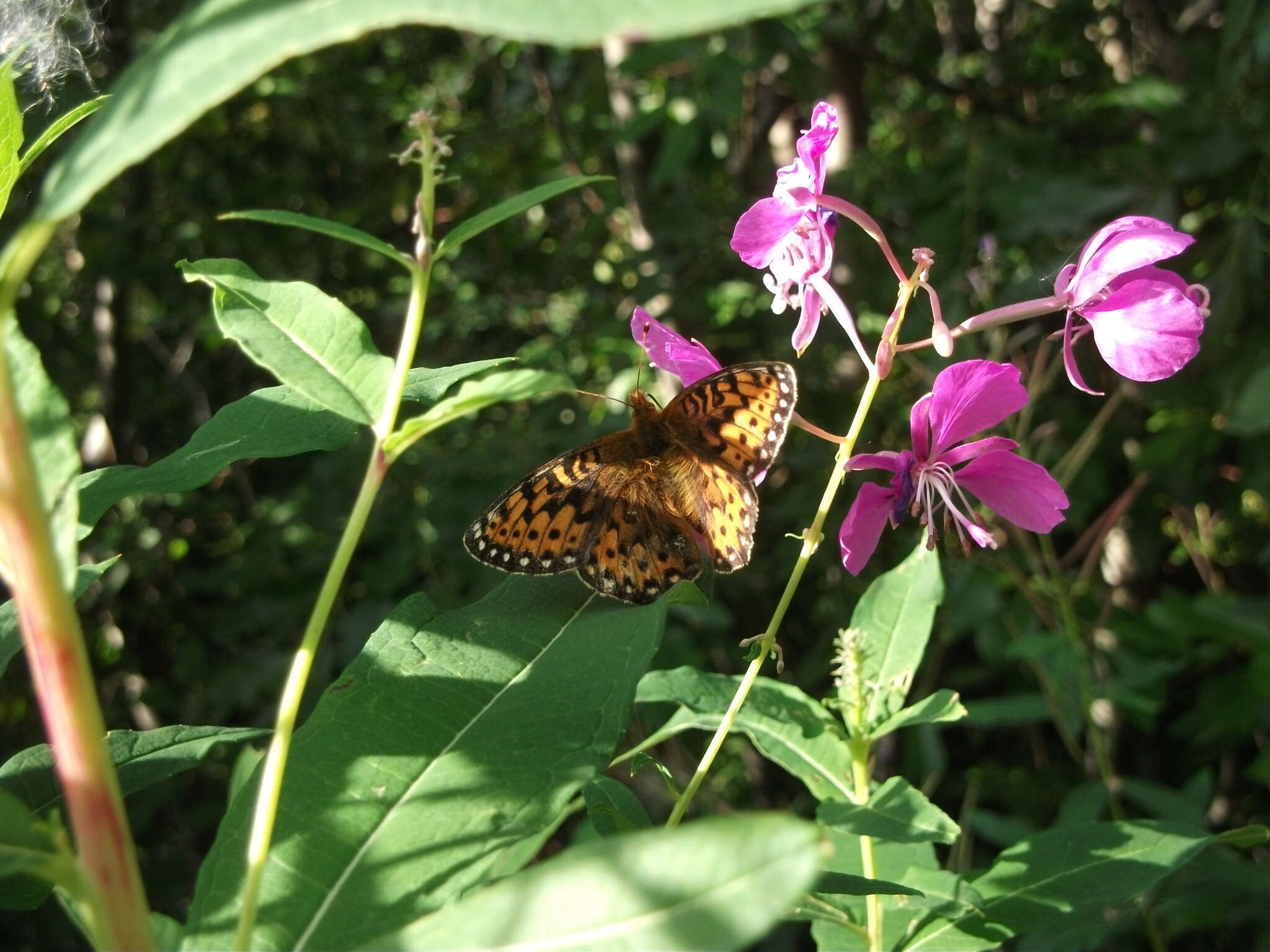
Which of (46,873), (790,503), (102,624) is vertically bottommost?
(790,503)

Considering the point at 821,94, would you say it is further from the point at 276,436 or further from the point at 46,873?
the point at 46,873

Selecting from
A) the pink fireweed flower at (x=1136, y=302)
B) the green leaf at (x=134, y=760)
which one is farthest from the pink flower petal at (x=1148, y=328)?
the green leaf at (x=134, y=760)

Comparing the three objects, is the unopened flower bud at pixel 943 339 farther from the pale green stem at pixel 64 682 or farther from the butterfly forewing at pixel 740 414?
the pale green stem at pixel 64 682

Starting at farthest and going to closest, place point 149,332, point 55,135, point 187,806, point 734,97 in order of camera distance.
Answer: point 149,332
point 187,806
point 734,97
point 55,135

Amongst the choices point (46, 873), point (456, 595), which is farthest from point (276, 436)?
point (456, 595)

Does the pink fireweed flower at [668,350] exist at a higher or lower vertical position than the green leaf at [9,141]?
lower

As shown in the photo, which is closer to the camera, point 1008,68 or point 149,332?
point 1008,68

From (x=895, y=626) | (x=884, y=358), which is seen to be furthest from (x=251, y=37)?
(x=895, y=626)
